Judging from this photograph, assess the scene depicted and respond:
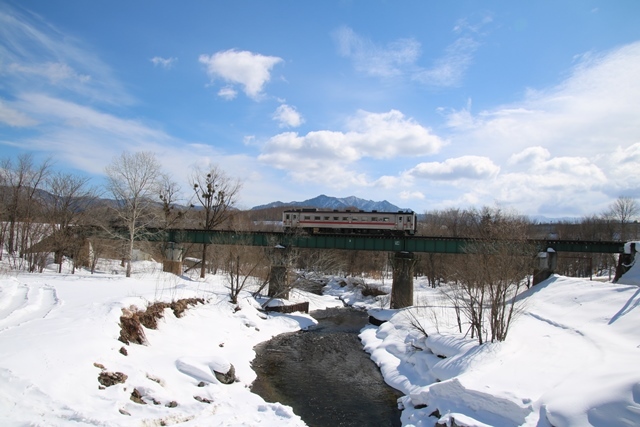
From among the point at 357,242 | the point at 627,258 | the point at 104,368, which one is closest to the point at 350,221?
the point at 357,242

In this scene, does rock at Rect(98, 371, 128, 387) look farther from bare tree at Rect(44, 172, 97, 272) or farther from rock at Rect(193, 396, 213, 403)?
bare tree at Rect(44, 172, 97, 272)

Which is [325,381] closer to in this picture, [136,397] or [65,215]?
[136,397]

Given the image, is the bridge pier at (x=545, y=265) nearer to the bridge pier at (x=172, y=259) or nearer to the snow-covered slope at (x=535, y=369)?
the snow-covered slope at (x=535, y=369)

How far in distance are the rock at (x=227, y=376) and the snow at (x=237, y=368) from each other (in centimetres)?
18

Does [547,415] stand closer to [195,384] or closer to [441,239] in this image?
[195,384]

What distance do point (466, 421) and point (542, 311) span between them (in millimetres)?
16634

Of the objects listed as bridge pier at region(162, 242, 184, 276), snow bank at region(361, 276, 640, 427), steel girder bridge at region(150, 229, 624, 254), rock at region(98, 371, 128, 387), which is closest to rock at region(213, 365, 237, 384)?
rock at region(98, 371, 128, 387)

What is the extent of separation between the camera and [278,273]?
3412 cm

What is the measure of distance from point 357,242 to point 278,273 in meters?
9.23

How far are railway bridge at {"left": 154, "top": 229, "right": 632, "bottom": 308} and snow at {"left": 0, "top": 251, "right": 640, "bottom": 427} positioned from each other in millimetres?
13389

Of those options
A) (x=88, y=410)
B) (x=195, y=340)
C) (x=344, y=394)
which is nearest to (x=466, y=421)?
(x=344, y=394)

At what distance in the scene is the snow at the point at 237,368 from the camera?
29.0 feet

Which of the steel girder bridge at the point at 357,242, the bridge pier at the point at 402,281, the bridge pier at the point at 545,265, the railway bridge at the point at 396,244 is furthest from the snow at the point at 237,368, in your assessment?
the steel girder bridge at the point at 357,242

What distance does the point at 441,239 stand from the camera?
1467 inches
